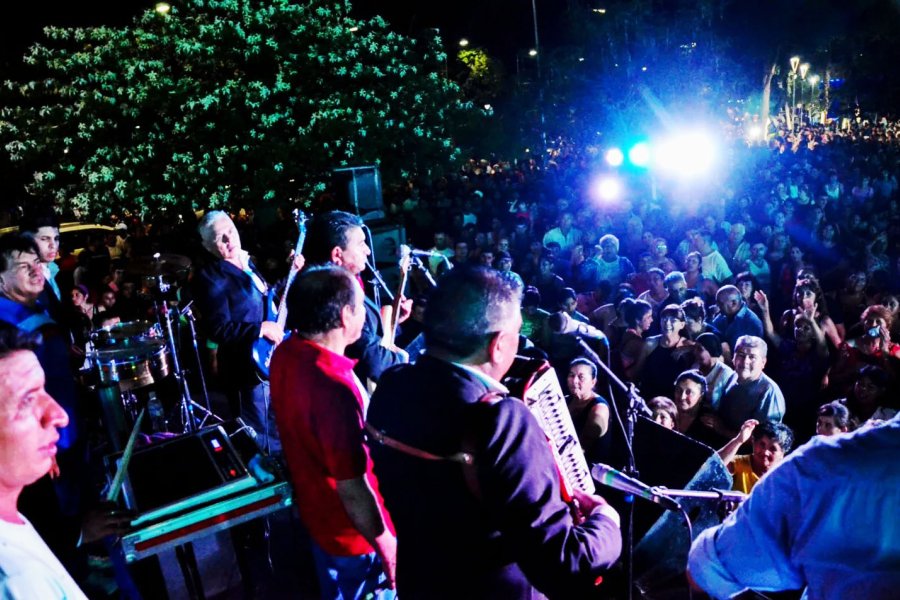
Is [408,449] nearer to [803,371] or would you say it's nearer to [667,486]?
[667,486]

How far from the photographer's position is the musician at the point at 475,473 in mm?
1586

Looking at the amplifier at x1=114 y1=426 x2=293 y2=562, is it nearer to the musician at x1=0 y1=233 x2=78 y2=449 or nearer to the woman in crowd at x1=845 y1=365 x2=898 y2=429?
the musician at x1=0 y1=233 x2=78 y2=449

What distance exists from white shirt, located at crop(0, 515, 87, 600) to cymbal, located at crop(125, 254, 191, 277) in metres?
4.68

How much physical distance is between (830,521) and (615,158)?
18.5m

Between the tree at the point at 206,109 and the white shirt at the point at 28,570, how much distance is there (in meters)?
8.75

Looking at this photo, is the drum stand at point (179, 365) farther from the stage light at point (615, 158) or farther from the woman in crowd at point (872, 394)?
the stage light at point (615, 158)

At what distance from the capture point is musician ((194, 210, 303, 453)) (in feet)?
14.2

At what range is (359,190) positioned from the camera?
28.3 feet

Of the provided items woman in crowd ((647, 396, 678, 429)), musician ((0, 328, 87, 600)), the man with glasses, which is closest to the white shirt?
musician ((0, 328, 87, 600))

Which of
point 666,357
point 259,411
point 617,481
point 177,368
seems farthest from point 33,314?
point 666,357

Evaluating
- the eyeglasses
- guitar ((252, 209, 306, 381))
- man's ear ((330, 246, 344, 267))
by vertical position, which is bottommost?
guitar ((252, 209, 306, 381))

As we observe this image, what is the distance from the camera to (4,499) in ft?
5.02

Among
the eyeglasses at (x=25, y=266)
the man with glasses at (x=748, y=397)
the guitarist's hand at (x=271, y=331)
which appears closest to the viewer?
the eyeglasses at (x=25, y=266)

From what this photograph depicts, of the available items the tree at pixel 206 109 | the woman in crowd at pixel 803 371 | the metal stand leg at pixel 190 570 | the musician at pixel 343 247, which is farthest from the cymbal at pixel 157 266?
the woman in crowd at pixel 803 371
